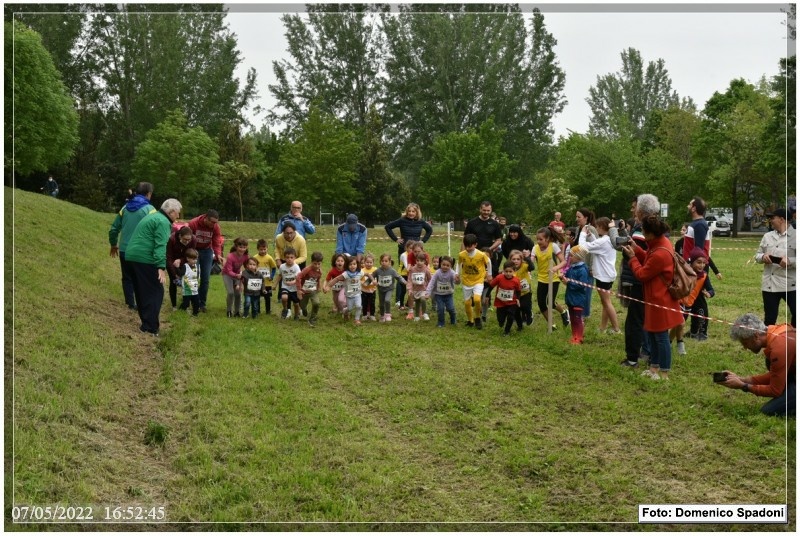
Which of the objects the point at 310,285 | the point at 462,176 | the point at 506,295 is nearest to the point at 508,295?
the point at 506,295

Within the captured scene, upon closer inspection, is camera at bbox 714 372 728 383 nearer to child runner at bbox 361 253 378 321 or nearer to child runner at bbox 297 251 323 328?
child runner at bbox 361 253 378 321

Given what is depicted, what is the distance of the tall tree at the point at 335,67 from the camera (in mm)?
53656

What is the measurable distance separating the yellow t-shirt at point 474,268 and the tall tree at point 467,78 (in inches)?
1628

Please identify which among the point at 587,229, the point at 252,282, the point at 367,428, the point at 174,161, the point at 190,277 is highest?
the point at 174,161

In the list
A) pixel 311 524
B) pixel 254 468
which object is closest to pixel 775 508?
pixel 311 524

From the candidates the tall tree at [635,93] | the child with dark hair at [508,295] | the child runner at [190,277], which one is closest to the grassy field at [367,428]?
the child with dark hair at [508,295]

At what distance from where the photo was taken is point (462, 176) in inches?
1802

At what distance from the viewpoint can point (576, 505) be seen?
15.8 ft

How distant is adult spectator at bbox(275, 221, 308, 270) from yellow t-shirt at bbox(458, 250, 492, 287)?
9.06ft

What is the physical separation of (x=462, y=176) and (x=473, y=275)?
115ft

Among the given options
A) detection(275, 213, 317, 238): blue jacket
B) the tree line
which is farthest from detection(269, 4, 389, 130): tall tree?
detection(275, 213, 317, 238): blue jacket

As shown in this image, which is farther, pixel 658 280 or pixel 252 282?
pixel 252 282

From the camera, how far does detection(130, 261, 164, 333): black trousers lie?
9.41 meters

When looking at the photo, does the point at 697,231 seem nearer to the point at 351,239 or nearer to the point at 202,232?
the point at 351,239
